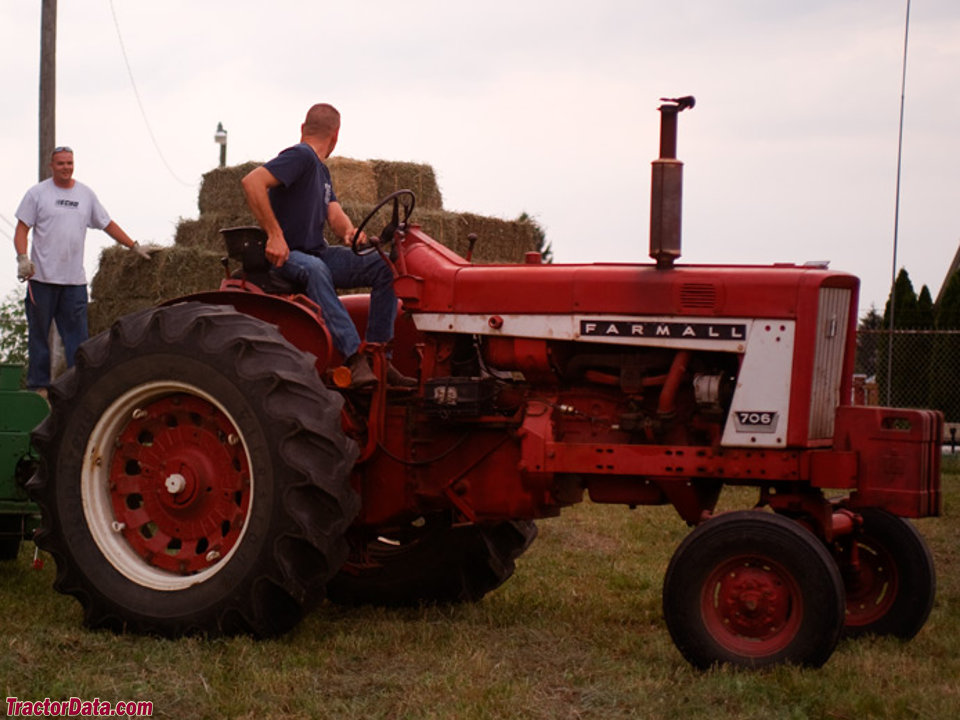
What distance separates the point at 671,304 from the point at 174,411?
196cm

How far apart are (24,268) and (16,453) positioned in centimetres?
198

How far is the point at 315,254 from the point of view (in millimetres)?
6039

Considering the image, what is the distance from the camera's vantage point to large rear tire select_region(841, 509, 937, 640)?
5.58m

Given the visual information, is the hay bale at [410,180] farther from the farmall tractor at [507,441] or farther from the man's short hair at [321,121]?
the farmall tractor at [507,441]

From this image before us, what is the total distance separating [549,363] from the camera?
18.0 feet

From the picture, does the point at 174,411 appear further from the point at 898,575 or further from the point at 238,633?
the point at 898,575

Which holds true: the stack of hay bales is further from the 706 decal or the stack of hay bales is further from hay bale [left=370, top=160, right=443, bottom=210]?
the 706 decal

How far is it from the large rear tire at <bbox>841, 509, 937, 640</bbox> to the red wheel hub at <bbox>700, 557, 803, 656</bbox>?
0.95 metres

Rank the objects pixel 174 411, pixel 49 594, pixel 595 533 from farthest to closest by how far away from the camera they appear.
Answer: pixel 595 533
pixel 49 594
pixel 174 411

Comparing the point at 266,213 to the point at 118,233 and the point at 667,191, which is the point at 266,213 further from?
the point at 118,233

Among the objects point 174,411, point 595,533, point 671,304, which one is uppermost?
point 671,304

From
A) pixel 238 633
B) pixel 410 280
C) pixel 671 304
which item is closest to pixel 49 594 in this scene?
pixel 238 633

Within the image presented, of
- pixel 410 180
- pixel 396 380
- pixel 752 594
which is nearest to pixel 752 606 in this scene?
pixel 752 594

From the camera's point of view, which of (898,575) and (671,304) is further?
(898,575)
